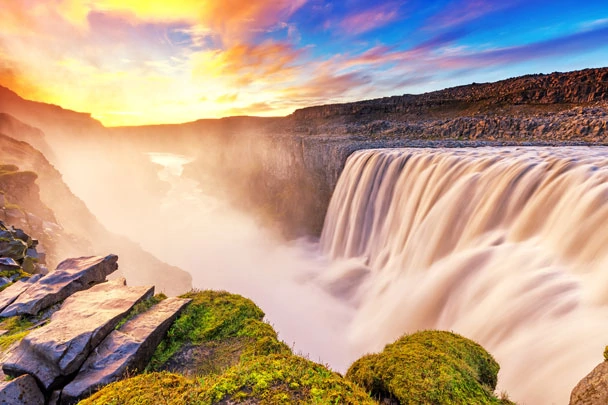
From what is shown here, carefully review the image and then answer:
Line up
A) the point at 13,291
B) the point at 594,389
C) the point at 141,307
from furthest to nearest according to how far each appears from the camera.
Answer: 1. the point at 13,291
2. the point at 141,307
3. the point at 594,389

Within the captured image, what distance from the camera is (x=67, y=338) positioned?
4.35 m

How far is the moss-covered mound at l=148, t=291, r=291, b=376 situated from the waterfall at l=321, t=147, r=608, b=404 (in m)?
5.43

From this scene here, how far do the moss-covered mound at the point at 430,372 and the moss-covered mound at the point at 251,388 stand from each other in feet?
4.12

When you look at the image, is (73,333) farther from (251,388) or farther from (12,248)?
(12,248)

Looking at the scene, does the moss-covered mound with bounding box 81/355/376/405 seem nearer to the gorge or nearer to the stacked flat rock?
the stacked flat rock

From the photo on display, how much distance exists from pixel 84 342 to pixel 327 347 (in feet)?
41.5

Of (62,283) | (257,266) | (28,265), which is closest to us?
(62,283)

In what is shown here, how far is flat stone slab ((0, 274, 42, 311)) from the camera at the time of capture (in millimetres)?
6176

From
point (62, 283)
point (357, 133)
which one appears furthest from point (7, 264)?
point (357, 133)

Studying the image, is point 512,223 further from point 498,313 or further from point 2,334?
point 2,334

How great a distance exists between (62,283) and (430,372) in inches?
280

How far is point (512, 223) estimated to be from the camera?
11.5 m

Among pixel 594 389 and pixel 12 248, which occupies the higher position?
pixel 12 248

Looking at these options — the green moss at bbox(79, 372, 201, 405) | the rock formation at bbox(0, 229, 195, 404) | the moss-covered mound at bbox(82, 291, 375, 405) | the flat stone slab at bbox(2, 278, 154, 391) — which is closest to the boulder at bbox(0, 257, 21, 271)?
the rock formation at bbox(0, 229, 195, 404)
